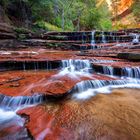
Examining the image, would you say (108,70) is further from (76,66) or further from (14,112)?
(14,112)

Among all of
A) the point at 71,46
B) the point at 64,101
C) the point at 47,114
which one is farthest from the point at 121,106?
the point at 71,46

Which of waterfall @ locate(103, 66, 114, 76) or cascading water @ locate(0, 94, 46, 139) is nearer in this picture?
cascading water @ locate(0, 94, 46, 139)

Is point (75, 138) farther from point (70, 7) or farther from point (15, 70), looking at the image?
point (70, 7)

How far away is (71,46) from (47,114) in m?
10.3

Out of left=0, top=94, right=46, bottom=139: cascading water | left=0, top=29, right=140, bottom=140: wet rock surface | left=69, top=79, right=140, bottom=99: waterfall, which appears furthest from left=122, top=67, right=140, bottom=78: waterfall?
left=0, top=94, right=46, bottom=139: cascading water

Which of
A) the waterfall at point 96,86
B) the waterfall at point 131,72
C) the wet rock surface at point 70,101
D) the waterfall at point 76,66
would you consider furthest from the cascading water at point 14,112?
the waterfall at point 131,72

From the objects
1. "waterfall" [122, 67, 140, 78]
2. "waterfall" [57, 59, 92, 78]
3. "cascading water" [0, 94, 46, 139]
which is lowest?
"cascading water" [0, 94, 46, 139]

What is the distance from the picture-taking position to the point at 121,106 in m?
4.71

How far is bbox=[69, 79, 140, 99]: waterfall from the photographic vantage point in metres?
5.64

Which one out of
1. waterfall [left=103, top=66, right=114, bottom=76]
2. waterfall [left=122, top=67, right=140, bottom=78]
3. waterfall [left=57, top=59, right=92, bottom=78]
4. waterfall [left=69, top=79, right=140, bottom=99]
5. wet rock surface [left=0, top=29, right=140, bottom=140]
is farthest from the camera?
waterfall [left=57, top=59, right=92, bottom=78]

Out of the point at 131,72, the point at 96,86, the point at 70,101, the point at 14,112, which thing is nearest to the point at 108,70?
the point at 131,72

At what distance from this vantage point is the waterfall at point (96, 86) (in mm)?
5637

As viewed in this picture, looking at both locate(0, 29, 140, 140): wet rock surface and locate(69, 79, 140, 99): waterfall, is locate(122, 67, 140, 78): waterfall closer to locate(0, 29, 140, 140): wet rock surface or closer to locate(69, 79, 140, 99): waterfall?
locate(0, 29, 140, 140): wet rock surface

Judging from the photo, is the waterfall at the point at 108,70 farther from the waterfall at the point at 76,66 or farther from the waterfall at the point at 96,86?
the waterfall at the point at 96,86
